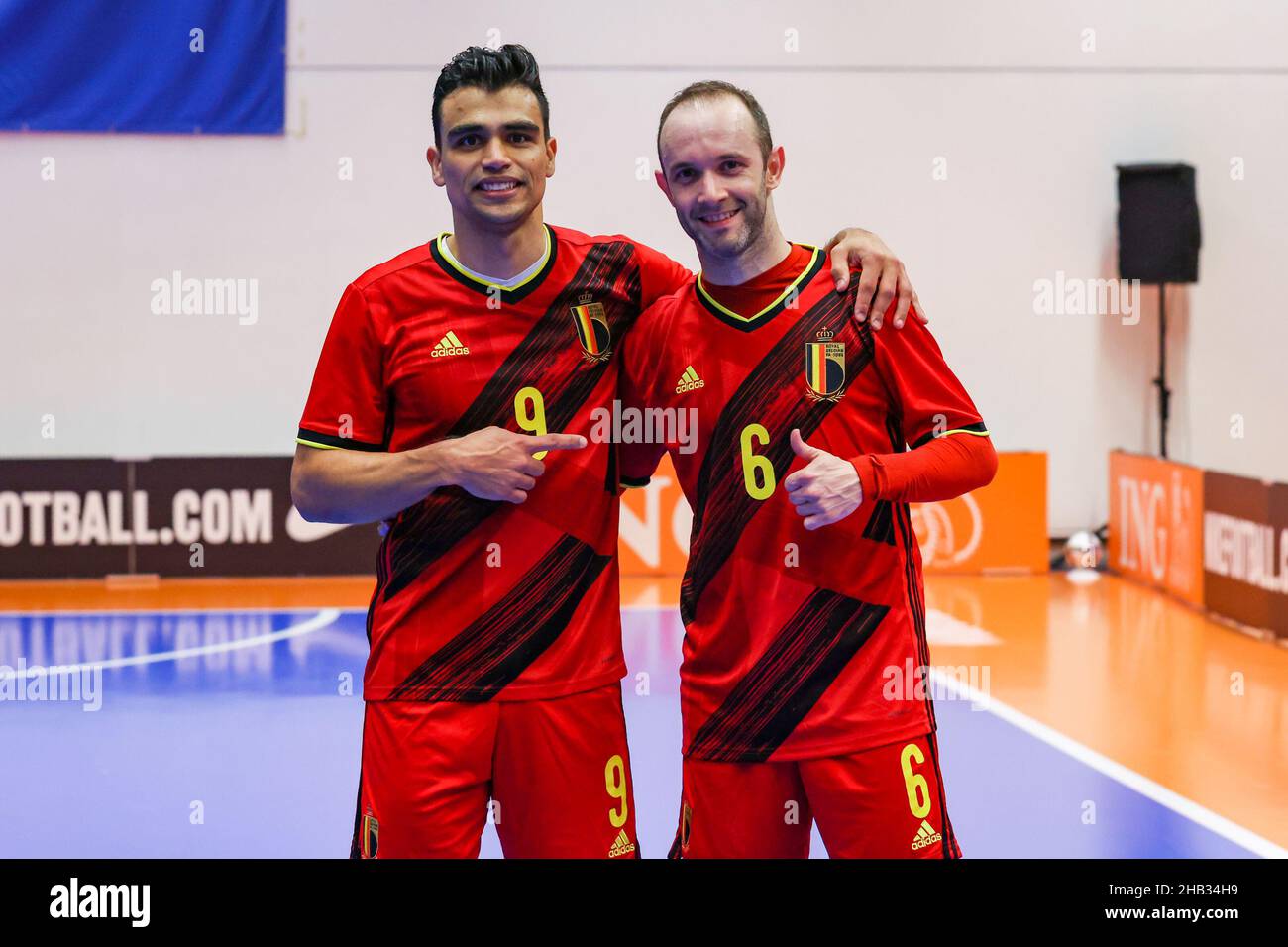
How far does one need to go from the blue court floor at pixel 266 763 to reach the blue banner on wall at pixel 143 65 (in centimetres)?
495

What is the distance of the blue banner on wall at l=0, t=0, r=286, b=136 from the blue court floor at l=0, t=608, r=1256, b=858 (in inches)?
195

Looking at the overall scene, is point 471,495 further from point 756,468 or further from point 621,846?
point 621,846

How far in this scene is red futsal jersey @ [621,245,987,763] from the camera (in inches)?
127

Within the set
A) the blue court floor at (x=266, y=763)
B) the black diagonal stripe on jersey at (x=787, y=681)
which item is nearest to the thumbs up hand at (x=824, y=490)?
the black diagonal stripe on jersey at (x=787, y=681)

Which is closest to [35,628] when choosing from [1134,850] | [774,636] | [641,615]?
[641,615]

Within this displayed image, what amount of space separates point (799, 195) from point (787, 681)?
10.4 m

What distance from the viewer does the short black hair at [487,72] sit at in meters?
3.32

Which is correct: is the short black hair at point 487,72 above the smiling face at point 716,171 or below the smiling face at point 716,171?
above

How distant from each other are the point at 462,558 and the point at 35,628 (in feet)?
25.6

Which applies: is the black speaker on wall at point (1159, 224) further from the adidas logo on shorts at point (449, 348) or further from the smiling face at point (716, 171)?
the adidas logo on shorts at point (449, 348)

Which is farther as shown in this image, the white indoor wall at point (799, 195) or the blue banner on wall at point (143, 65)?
the white indoor wall at point (799, 195)

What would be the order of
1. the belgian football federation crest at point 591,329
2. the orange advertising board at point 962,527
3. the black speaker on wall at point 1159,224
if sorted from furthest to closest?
the black speaker on wall at point 1159,224, the orange advertising board at point 962,527, the belgian football federation crest at point 591,329

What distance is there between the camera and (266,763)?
6.86m

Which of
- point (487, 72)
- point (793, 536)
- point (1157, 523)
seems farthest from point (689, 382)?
point (1157, 523)
